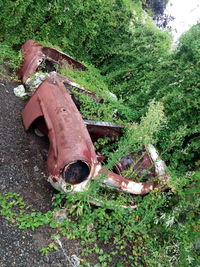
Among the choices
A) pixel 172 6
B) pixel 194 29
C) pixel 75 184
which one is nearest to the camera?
pixel 75 184

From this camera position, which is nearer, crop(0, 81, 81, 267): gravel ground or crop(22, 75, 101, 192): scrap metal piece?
crop(0, 81, 81, 267): gravel ground

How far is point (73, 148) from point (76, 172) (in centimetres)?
27

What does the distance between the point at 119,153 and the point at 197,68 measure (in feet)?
9.08

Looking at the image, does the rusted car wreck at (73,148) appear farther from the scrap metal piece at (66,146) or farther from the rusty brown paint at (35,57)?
the rusty brown paint at (35,57)

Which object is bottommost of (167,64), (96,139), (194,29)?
(96,139)

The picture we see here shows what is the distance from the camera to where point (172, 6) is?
14328mm

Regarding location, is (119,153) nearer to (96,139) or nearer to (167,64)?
(96,139)

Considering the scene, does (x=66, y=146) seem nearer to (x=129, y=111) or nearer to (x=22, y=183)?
(x=22, y=183)

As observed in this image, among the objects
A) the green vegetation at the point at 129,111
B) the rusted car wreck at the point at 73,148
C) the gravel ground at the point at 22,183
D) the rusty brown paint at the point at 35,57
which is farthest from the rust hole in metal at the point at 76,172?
the rusty brown paint at the point at 35,57

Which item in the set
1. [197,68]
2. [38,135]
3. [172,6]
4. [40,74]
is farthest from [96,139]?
[172,6]

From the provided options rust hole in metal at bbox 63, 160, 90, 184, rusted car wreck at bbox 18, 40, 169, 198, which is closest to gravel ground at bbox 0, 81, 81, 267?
rusted car wreck at bbox 18, 40, 169, 198

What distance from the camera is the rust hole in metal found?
3.26 meters

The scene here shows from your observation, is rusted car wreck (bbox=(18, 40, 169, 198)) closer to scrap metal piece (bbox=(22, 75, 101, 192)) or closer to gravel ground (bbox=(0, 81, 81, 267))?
scrap metal piece (bbox=(22, 75, 101, 192))

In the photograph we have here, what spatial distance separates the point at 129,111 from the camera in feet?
19.1
